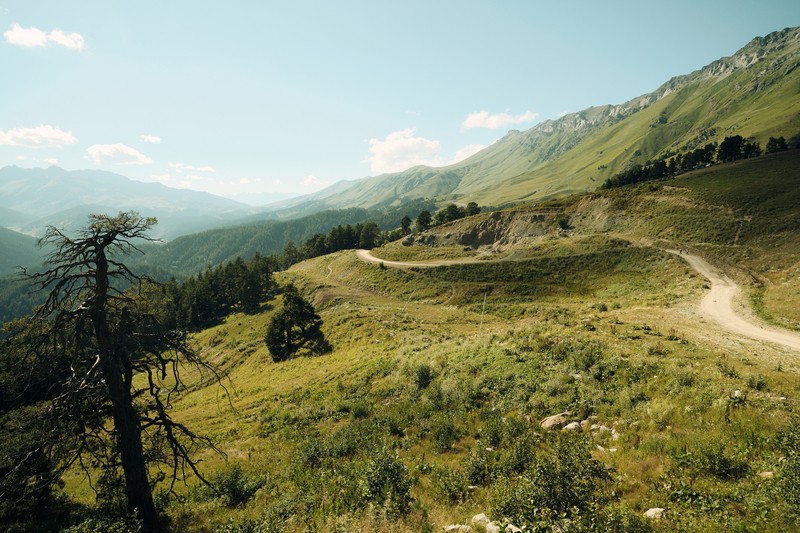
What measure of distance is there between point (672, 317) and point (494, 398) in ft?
73.9

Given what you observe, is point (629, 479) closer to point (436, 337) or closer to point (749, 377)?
point (749, 377)

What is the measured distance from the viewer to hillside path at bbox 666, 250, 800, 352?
23969 mm

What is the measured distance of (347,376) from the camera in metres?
27.5

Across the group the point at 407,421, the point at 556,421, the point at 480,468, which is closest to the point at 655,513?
the point at 480,468

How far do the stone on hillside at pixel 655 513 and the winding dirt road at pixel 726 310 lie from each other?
2308cm

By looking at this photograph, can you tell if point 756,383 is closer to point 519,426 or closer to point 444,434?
point 519,426

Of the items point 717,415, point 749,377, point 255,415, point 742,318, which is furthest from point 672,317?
point 255,415

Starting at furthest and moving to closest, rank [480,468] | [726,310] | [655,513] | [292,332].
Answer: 1. [292,332]
2. [726,310]
3. [480,468]
4. [655,513]

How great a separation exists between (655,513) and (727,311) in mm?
35200

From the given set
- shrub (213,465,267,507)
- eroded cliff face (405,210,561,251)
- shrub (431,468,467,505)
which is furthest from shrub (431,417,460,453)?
eroded cliff face (405,210,561,251)

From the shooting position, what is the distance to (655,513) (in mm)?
7453

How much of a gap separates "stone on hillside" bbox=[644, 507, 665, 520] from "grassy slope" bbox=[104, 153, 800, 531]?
219 millimetres

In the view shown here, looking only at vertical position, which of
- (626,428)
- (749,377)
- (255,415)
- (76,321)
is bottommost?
(255,415)

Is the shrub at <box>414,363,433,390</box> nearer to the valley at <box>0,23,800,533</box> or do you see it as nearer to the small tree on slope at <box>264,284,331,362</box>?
the valley at <box>0,23,800,533</box>
